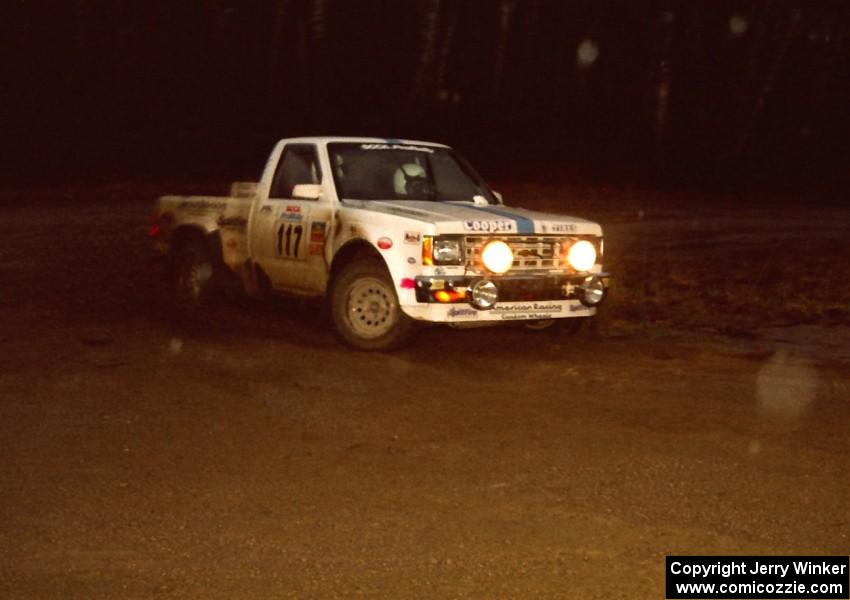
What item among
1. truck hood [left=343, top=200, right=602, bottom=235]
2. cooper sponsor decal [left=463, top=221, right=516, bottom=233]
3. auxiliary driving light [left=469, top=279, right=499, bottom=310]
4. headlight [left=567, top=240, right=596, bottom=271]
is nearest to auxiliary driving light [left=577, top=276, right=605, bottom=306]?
headlight [left=567, top=240, right=596, bottom=271]

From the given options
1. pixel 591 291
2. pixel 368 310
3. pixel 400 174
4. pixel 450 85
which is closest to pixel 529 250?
pixel 591 291

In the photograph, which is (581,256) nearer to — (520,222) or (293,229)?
(520,222)

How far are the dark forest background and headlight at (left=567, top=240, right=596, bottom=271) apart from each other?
859 inches

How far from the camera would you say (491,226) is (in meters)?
10.1

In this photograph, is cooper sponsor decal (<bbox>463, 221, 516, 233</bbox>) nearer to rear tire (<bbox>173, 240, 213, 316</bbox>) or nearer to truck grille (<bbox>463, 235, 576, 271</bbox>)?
truck grille (<bbox>463, 235, 576, 271</bbox>)

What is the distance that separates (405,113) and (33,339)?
28.9m

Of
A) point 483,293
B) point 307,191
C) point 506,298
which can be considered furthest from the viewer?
point 307,191

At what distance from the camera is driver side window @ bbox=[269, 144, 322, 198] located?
11398 millimetres

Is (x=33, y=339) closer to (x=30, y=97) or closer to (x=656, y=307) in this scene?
(x=656, y=307)

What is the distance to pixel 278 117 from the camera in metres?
38.4

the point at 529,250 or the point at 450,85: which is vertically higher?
the point at 450,85

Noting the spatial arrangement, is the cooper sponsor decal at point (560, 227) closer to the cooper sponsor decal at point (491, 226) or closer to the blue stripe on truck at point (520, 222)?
the blue stripe on truck at point (520, 222)

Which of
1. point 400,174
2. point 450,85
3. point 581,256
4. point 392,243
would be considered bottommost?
point 581,256

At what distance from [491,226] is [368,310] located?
1213 mm
